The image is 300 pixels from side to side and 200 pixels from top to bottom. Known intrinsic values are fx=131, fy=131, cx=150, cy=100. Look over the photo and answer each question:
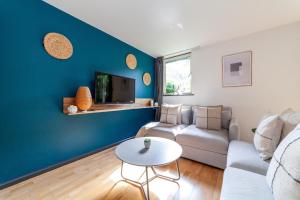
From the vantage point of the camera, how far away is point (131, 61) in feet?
10.00

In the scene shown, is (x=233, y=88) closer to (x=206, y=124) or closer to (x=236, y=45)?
(x=236, y=45)

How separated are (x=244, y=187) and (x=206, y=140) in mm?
1063

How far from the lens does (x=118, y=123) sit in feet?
9.15

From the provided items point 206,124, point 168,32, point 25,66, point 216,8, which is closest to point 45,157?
point 25,66

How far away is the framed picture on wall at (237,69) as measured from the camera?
2.54 m

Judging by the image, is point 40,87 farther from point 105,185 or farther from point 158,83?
point 158,83

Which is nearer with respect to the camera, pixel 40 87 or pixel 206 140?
pixel 40 87

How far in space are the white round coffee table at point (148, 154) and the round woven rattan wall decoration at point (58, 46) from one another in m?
1.54

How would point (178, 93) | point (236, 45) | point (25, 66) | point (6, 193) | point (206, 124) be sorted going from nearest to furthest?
point (6, 193) < point (25, 66) < point (206, 124) < point (236, 45) < point (178, 93)

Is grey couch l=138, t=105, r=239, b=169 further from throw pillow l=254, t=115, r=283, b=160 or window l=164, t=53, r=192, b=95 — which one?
window l=164, t=53, r=192, b=95

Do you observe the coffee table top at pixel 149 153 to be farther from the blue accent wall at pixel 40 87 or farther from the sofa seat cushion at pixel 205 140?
the blue accent wall at pixel 40 87

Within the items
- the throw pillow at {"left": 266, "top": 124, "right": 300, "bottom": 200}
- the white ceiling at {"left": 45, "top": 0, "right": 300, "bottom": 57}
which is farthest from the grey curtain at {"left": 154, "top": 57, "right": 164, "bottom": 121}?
the throw pillow at {"left": 266, "top": 124, "right": 300, "bottom": 200}

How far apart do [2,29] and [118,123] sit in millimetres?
2082

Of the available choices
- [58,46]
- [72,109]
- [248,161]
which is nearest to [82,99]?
[72,109]
